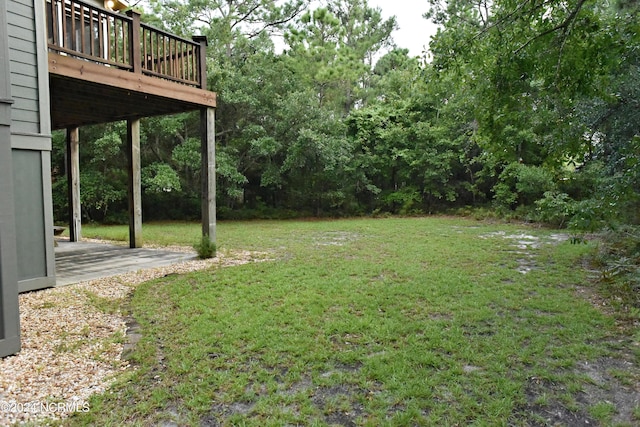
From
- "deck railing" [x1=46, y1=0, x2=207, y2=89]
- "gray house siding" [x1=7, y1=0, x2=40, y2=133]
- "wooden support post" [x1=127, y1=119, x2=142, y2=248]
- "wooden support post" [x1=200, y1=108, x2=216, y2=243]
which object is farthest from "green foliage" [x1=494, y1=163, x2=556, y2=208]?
"gray house siding" [x1=7, y1=0, x2=40, y2=133]

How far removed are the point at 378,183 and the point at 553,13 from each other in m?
11.8

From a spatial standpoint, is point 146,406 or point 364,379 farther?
point 364,379

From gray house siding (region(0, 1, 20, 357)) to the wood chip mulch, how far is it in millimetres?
196

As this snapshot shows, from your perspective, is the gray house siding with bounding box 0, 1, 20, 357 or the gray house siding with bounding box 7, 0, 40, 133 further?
the gray house siding with bounding box 7, 0, 40, 133

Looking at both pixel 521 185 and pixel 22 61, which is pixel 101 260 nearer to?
pixel 22 61

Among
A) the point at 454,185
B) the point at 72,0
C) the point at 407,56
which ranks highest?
the point at 407,56

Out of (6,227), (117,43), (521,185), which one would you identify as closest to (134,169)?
(117,43)

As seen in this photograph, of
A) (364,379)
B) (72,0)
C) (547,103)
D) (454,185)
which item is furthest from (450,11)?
(364,379)

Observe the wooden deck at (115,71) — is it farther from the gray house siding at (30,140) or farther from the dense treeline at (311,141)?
the dense treeline at (311,141)

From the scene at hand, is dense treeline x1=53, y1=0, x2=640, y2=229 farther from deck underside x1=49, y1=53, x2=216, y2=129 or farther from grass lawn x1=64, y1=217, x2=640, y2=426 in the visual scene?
grass lawn x1=64, y1=217, x2=640, y2=426

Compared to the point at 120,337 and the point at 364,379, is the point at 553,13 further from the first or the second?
the point at 120,337

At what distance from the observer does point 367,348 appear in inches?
119

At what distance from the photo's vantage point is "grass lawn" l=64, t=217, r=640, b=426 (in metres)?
2.22

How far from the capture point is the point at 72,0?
14.9 feet
